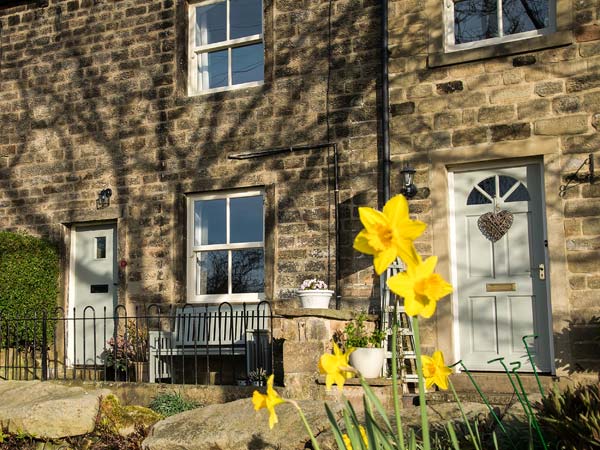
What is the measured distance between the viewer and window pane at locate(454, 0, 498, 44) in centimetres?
880

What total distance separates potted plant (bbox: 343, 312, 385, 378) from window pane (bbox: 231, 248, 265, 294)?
1986 mm

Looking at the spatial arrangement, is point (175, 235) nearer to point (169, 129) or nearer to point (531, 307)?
point (169, 129)

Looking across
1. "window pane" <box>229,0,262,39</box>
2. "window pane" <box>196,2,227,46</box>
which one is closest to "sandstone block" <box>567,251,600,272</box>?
"window pane" <box>229,0,262,39</box>

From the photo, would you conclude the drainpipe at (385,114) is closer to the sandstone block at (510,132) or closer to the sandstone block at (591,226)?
the sandstone block at (510,132)

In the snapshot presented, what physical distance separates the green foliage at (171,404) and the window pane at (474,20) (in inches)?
194

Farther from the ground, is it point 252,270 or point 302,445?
point 252,270

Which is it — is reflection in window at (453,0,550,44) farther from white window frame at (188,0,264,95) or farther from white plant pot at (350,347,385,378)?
white plant pot at (350,347,385,378)

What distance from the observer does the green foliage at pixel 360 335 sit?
7.64 m

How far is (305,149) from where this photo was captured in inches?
373

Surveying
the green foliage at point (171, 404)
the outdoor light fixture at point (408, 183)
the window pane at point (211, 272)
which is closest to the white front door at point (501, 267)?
the outdoor light fixture at point (408, 183)

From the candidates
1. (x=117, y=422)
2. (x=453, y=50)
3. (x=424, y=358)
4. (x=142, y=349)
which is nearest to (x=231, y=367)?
(x=142, y=349)

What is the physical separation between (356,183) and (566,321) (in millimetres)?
2779

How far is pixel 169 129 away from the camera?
1042cm

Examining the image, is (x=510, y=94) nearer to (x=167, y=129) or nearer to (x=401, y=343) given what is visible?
(x=401, y=343)
